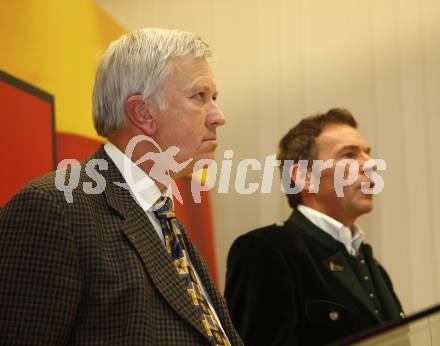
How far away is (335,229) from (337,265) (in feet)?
0.47

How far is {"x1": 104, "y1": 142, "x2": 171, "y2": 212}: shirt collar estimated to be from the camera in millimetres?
1169

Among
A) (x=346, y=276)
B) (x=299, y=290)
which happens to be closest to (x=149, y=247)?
(x=299, y=290)

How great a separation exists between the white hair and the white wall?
1.85 metres

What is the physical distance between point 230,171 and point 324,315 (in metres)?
1.45

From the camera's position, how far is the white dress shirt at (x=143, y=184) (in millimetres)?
1170

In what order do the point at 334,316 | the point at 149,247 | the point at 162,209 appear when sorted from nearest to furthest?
the point at 149,247 → the point at 162,209 → the point at 334,316

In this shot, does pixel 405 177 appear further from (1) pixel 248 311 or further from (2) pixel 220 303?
(2) pixel 220 303

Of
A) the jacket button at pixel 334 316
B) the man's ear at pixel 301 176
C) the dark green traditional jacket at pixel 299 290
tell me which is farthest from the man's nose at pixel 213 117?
the man's ear at pixel 301 176

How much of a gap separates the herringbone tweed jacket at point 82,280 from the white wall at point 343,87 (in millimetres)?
2046

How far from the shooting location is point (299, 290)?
1.80m

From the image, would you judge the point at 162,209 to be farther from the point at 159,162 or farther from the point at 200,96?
the point at 200,96

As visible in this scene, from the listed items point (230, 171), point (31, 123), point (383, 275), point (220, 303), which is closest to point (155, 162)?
point (220, 303)

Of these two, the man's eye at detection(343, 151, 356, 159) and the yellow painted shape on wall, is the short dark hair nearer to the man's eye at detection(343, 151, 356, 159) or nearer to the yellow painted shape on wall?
the man's eye at detection(343, 151, 356, 159)

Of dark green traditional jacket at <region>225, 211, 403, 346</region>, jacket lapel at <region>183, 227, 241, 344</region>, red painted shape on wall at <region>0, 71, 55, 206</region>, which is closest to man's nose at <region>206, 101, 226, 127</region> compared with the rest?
jacket lapel at <region>183, 227, 241, 344</region>
